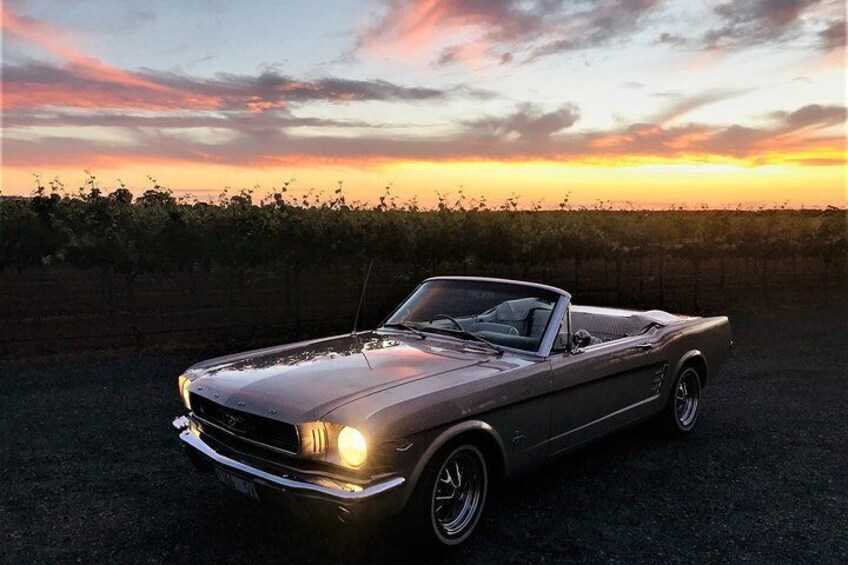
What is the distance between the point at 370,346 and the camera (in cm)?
488

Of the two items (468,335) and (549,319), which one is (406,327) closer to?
(468,335)

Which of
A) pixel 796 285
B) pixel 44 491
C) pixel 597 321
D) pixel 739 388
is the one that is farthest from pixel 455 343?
pixel 796 285

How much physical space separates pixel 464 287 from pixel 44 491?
348cm

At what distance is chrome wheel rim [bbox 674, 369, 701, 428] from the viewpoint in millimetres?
6391

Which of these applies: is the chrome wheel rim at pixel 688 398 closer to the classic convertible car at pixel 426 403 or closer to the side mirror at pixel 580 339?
the classic convertible car at pixel 426 403

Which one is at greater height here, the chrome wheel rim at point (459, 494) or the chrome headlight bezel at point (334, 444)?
the chrome headlight bezel at point (334, 444)

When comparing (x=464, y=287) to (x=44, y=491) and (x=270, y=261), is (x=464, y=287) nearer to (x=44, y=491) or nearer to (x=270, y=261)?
(x=44, y=491)

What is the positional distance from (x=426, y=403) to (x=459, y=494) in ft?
2.39

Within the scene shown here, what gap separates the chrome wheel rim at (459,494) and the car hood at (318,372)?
A: 0.56m

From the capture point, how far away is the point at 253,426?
3.77 metres

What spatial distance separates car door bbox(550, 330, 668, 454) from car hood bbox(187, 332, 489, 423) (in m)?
0.66

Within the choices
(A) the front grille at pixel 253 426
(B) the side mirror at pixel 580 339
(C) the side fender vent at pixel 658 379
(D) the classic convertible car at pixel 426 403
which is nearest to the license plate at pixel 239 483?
(D) the classic convertible car at pixel 426 403

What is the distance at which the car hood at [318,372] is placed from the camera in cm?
366

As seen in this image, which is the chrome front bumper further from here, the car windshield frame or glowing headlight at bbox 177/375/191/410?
the car windshield frame
